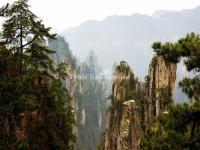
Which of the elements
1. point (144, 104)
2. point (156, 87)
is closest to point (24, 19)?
point (156, 87)

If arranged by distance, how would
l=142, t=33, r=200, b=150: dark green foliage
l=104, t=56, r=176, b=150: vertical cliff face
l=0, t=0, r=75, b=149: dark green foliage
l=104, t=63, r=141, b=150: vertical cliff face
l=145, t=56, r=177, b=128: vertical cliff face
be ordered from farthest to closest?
l=104, t=63, r=141, b=150: vertical cliff face → l=145, t=56, r=177, b=128: vertical cliff face → l=104, t=56, r=176, b=150: vertical cliff face → l=0, t=0, r=75, b=149: dark green foliage → l=142, t=33, r=200, b=150: dark green foliage

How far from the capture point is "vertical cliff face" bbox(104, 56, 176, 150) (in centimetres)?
3725

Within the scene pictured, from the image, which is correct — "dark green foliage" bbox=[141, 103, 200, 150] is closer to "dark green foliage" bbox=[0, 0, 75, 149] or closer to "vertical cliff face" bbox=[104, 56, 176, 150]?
"dark green foliage" bbox=[0, 0, 75, 149]

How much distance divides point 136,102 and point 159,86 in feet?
23.6

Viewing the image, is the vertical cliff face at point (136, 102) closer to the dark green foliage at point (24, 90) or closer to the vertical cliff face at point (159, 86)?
the vertical cliff face at point (159, 86)

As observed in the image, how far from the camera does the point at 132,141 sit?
121 feet

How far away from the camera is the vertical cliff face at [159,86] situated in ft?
131

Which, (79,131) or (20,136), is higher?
(20,136)

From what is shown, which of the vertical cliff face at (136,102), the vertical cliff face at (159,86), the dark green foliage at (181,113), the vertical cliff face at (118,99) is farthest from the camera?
the vertical cliff face at (118,99)

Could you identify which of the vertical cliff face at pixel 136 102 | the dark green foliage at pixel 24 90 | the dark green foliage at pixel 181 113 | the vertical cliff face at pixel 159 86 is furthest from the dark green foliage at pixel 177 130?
the vertical cliff face at pixel 159 86

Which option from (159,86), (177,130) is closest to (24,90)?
(177,130)

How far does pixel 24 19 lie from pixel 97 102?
12088 centimetres

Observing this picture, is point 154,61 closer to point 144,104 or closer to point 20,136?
point 144,104

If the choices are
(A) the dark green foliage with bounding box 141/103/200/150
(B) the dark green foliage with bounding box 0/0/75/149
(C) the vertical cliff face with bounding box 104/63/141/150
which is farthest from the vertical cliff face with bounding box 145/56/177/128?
(A) the dark green foliage with bounding box 141/103/200/150
